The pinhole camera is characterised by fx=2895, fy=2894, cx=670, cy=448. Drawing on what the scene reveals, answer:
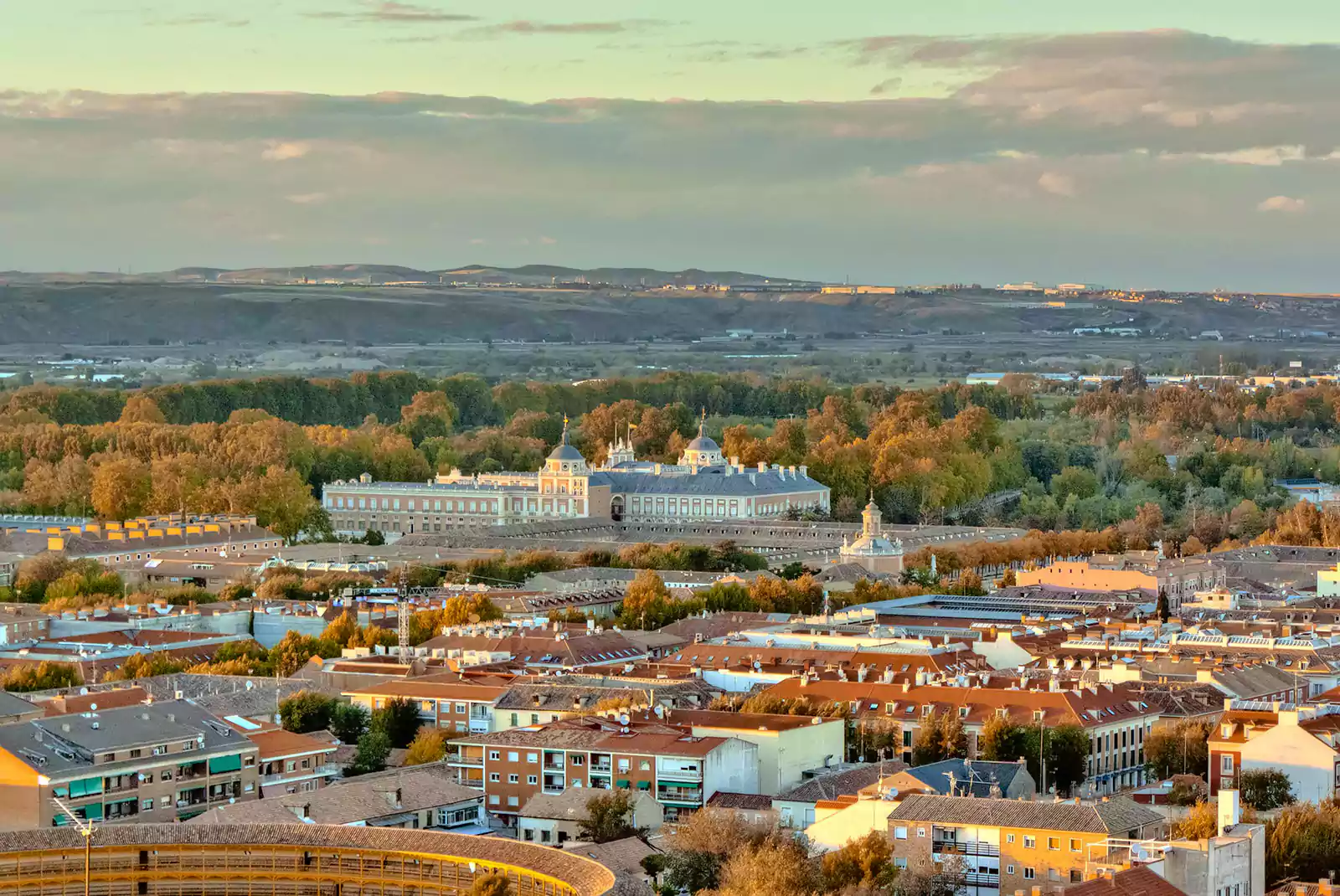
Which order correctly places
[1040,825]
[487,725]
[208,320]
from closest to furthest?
[1040,825] < [487,725] < [208,320]

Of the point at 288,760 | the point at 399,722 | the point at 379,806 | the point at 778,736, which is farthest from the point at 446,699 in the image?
the point at 379,806

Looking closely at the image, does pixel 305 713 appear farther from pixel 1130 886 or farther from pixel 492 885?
pixel 1130 886

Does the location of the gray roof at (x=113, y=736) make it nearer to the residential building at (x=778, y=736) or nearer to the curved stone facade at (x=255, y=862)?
the curved stone facade at (x=255, y=862)

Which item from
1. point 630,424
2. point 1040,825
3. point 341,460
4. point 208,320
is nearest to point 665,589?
point 1040,825

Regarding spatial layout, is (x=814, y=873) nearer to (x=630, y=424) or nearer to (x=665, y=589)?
(x=665, y=589)

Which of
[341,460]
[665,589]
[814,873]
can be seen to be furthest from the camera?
[341,460]
